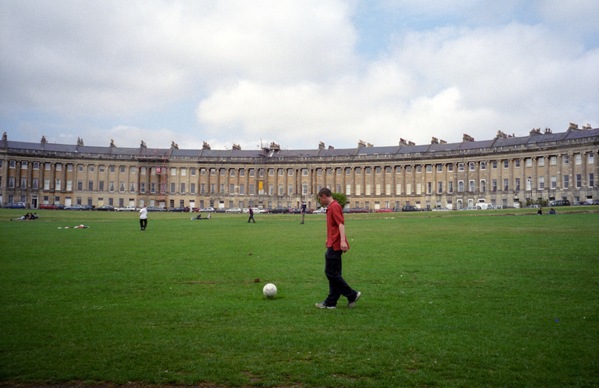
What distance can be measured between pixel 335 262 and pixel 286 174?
380ft

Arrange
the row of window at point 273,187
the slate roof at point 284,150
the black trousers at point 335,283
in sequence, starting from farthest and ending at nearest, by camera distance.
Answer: the slate roof at point 284,150 → the row of window at point 273,187 → the black trousers at point 335,283

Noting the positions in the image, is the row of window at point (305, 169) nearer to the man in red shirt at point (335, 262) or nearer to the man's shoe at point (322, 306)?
the man in red shirt at point (335, 262)

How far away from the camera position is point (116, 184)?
12369 cm

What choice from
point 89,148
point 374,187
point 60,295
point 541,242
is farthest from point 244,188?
point 60,295

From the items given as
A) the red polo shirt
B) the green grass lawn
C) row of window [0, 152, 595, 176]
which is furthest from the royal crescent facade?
the red polo shirt

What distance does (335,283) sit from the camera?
34.0 feet

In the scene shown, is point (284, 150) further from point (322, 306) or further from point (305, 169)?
point (322, 306)

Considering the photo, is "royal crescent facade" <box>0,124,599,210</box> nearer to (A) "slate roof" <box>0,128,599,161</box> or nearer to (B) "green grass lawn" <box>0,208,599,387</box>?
(A) "slate roof" <box>0,128,599,161</box>

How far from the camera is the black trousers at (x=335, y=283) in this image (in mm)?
10305

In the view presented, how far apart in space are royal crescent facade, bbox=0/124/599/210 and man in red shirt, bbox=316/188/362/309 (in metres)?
96.3

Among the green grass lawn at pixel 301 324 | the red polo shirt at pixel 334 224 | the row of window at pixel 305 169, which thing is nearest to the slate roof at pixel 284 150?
the row of window at pixel 305 169

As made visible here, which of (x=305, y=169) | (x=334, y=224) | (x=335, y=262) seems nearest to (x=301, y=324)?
(x=335, y=262)

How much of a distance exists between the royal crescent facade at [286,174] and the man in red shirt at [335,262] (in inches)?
3793

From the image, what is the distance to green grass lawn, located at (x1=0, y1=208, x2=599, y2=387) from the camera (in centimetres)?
655
